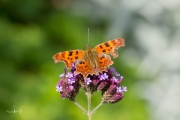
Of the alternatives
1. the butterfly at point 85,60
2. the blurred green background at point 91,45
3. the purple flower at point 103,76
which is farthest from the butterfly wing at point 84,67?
the blurred green background at point 91,45

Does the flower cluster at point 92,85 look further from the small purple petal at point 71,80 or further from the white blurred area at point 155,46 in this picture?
the white blurred area at point 155,46

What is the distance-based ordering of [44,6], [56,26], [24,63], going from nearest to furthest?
[24,63] < [56,26] < [44,6]

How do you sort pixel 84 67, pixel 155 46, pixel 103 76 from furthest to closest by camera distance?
pixel 155 46 < pixel 103 76 < pixel 84 67

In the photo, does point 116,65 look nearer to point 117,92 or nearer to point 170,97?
point 170,97

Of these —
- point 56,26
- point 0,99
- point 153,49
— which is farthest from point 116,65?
point 0,99

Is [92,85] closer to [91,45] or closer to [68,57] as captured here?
[68,57]

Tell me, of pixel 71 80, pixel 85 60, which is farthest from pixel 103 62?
pixel 71 80
